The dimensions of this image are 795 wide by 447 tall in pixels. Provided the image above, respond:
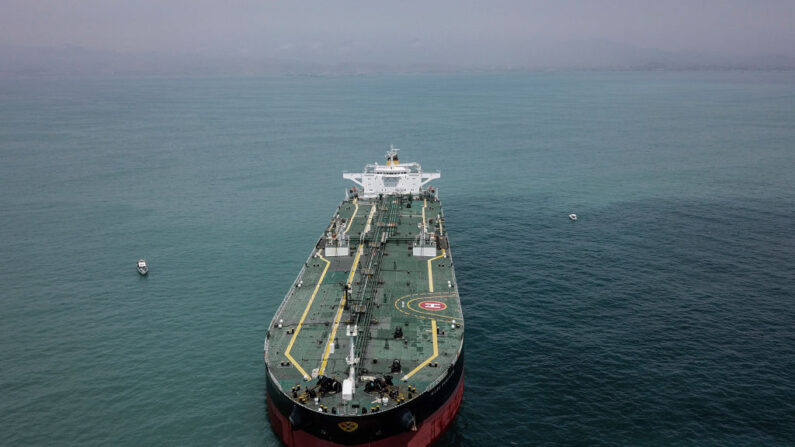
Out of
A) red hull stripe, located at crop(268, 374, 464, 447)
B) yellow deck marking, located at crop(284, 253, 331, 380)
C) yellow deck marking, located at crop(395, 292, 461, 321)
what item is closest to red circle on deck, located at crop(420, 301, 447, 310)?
yellow deck marking, located at crop(395, 292, 461, 321)

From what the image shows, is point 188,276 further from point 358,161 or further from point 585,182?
point 585,182

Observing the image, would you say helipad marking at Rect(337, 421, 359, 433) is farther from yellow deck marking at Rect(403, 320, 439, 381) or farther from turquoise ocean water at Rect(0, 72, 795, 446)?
turquoise ocean water at Rect(0, 72, 795, 446)

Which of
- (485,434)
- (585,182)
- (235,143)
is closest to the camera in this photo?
(485,434)

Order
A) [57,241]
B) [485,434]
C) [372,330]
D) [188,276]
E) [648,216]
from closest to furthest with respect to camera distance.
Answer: [485,434] → [372,330] → [188,276] → [57,241] → [648,216]

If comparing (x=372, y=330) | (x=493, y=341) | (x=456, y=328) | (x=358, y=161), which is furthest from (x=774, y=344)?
(x=358, y=161)

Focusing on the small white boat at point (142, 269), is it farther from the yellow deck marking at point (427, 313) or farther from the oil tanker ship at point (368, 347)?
the yellow deck marking at point (427, 313)

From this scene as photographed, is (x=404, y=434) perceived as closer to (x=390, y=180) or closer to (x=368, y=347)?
(x=368, y=347)

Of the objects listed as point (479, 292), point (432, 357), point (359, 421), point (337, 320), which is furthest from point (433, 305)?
point (359, 421)

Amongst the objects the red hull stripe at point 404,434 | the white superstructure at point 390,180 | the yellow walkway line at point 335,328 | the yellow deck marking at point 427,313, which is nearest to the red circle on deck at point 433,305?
the yellow deck marking at point 427,313
